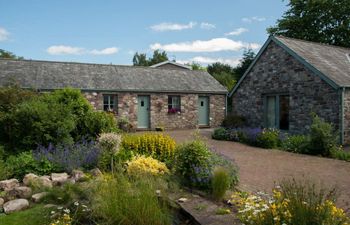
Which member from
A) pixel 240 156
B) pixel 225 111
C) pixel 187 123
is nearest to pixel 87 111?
pixel 240 156

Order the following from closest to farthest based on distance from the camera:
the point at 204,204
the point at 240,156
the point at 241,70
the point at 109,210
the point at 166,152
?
the point at 109,210
the point at 204,204
the point at 166,152
the point at 240,156
the point at 241,70

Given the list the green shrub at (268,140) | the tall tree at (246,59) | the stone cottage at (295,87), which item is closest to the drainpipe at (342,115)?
the stone cottage at (295,87)

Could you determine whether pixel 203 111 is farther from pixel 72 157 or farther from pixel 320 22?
pixel 320 22

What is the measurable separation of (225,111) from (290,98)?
749 centimetres

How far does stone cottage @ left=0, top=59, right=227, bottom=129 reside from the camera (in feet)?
57.7

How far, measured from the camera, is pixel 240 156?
10.3 meters

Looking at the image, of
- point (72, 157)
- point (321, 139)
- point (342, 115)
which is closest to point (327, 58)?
point (342, 115)

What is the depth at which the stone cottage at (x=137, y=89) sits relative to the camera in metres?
17.6

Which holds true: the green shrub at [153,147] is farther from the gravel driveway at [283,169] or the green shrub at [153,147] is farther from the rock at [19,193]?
the rock at [19,193]

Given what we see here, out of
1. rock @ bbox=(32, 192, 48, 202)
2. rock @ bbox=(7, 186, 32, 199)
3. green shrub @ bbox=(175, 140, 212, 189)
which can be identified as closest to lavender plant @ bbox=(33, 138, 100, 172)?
rock @ bbox=(7, 186, 32, 199)

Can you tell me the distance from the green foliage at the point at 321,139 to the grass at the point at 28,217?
912 centimetres

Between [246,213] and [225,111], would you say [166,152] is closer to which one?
[246,213]

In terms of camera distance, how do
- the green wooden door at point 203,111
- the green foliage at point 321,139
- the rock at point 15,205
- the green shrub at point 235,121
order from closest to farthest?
the rock at point 15,205, the green foliage at point 321,139, the green shrub at point 235,121, the green wooden door at point 203,111

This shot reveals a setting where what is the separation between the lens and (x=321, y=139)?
10.7 meters
